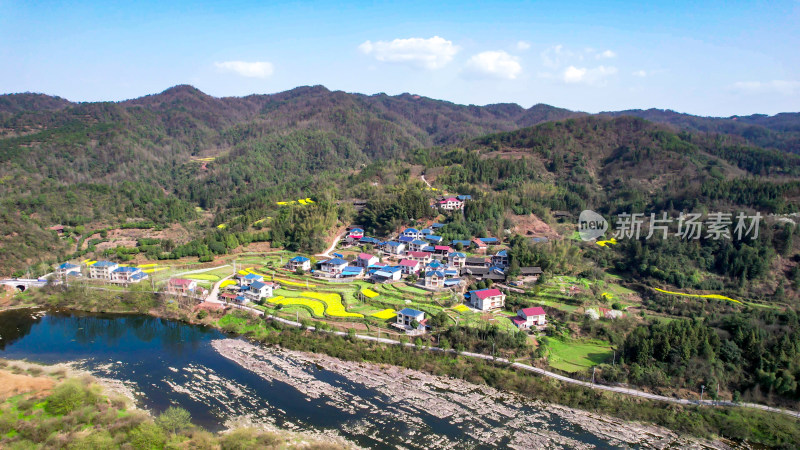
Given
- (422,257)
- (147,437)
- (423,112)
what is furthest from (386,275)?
(423,112)

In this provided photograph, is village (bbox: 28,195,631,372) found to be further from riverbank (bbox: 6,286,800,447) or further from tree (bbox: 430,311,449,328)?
riverbank (bbox: 6,286,800,447)

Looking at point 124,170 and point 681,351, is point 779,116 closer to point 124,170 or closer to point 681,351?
point 681,351

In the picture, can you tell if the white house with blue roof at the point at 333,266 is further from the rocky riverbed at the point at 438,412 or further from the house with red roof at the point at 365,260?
the rocky riverbed at the point at 438,412

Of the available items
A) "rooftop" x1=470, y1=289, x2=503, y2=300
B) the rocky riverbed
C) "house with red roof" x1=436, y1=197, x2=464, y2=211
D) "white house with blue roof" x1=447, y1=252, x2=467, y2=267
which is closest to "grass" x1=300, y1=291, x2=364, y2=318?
the rocky riverbed

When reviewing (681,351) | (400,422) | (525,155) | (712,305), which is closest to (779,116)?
(525,155)

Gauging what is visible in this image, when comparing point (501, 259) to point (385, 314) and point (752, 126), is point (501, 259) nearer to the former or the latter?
point (385, 314)
